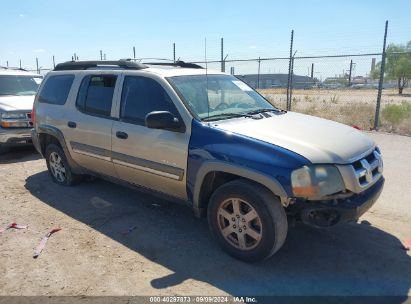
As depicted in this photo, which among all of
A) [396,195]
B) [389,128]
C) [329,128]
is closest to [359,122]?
[389,128]

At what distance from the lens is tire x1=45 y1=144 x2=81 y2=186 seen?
5.95 m

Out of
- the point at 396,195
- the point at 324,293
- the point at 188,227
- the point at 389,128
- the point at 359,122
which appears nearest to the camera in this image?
the point at 324,293

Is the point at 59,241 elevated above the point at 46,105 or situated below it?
below

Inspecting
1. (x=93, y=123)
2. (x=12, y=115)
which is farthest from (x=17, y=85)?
(x=93, y=123)

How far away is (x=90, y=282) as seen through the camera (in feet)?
11.4

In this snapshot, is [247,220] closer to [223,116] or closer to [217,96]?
[223,116]

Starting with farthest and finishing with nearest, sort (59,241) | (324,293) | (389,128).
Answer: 1. (389,128)
2. (59,241)
3. (324,293)

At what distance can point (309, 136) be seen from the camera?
368cm

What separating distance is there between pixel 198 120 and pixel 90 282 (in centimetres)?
181

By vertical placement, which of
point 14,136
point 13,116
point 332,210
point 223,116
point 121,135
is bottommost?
point 14,136

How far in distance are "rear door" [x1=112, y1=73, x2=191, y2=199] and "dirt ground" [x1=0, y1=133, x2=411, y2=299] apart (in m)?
0.58

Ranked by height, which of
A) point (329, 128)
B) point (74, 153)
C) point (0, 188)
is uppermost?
point (329, 128)

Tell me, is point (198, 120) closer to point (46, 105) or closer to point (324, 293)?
point (324, 293)

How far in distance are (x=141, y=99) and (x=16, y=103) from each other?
507cm
